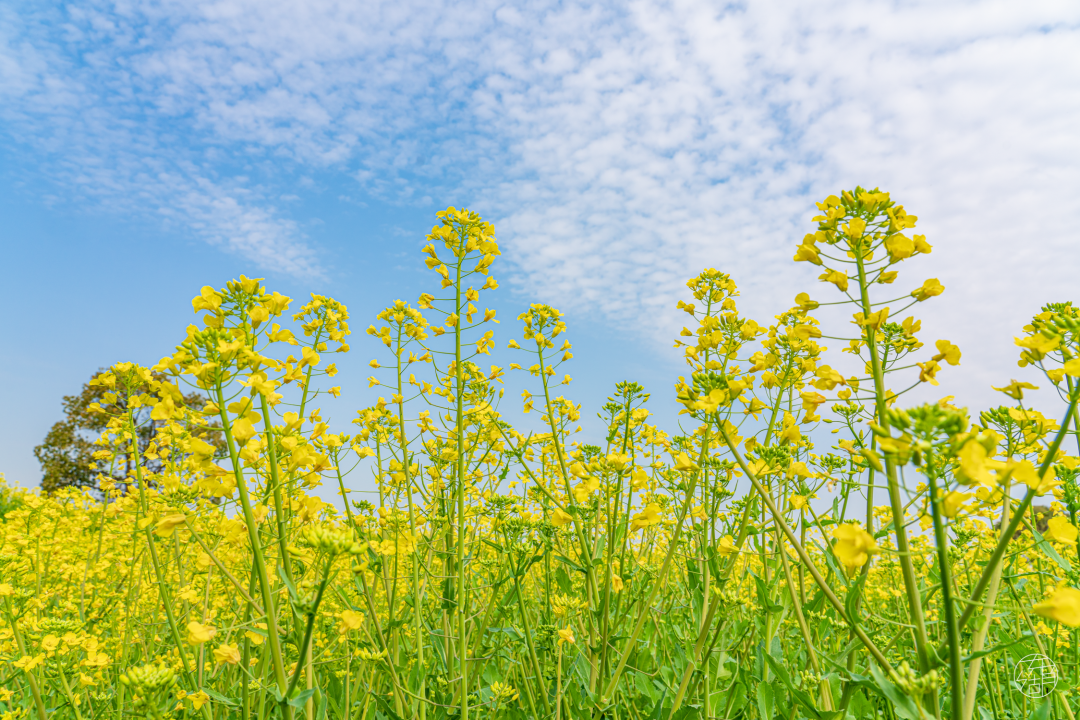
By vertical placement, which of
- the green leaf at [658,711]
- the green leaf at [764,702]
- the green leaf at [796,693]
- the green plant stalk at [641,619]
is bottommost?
the green leaf at [658,711]

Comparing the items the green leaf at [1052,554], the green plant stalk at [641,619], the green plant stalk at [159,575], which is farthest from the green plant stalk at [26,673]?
the green leaf at [1052,554]

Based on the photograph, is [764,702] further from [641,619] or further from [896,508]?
[896,508]

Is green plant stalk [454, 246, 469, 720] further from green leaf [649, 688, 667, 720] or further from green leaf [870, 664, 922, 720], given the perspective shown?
green leaf [870, 664, 922, 720]

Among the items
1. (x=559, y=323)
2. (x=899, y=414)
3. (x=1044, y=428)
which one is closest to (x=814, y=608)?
(x=1044, y=428)

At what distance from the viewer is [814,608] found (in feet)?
7.90

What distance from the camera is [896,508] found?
56.4 inches

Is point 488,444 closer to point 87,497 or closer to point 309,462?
point 309,462

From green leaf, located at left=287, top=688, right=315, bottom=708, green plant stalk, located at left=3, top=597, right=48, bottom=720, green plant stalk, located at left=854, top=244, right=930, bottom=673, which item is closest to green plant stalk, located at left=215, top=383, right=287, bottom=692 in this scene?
green leaf, located at left=287, top=688, right=315, bottom=708

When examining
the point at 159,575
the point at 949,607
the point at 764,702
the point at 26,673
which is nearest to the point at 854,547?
the point at 949,607

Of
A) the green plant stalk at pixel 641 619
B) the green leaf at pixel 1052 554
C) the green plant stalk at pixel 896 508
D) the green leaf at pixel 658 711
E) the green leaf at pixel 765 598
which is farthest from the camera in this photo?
the green leaf at pixel 658 711

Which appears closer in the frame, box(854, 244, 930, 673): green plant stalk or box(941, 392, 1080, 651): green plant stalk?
box(941, 392, 1080, 651): green plant stalk

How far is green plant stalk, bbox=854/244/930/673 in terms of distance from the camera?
131 centimetres

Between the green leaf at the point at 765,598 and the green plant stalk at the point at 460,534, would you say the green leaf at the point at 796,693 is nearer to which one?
the green leaf at the point at 765,598

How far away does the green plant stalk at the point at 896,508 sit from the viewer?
1306 mm
